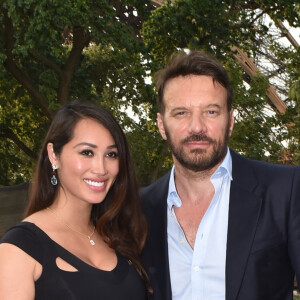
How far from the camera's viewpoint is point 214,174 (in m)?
3.87

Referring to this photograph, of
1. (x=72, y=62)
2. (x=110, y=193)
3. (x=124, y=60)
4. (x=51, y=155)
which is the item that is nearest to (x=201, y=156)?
(x=110, y=193)

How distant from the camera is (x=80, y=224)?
4.12 metres

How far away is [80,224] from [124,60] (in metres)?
10.9

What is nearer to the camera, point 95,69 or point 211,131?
point 211,131

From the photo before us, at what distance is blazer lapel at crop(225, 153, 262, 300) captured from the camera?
3529 millimetres

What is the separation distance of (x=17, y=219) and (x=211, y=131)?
10.2 meters

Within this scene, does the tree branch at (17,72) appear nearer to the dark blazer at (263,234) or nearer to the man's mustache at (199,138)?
the man's mustache at (199,138)

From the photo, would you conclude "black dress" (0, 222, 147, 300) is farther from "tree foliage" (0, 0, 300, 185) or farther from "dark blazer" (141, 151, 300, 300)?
"tree foliage" (0, 0, 300, 185)

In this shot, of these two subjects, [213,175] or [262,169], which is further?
[213,175]

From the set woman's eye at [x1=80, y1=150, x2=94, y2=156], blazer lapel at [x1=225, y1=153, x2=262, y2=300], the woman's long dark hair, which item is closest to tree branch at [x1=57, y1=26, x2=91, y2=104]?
the woman's long dark hair

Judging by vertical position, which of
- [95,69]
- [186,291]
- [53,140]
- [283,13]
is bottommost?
[186,291]

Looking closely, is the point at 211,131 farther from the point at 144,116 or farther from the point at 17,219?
the point at 144,116

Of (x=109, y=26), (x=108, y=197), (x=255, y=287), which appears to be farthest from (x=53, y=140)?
(x=109, y=26)

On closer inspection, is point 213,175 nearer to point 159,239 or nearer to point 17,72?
point 159,239
